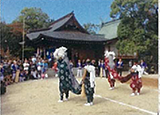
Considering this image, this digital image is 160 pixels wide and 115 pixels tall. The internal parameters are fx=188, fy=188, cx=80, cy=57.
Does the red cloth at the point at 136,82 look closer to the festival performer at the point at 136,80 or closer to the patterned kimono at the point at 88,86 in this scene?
the festival performer at the point at 136,80

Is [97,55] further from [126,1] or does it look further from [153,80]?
[153,80]

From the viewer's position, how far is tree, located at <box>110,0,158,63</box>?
1503cm

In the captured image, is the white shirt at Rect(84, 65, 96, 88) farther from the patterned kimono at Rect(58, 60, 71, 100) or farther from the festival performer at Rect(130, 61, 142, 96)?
the festival performer at Rect(130, 61, 142, 96)

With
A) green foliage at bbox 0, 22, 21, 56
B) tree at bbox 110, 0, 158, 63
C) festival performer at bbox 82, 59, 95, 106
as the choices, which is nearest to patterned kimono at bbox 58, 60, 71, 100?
festival performer at bbox 82, 59, 95, 106

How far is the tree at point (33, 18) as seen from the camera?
91.5 feet

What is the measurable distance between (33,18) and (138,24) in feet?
59.9

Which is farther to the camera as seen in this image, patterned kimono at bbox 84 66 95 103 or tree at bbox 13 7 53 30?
tree at bbox 13 7 53 30

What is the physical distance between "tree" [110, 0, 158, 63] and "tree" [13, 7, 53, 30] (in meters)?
15.3

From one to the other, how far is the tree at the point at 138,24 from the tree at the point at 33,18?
50.1 ft

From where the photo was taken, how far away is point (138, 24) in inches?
618

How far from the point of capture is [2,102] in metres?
6.65

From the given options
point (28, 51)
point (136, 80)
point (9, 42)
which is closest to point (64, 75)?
point (136, 80)

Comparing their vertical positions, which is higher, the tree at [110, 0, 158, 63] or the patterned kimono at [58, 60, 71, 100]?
the tree at [110, 0, 158, 63]

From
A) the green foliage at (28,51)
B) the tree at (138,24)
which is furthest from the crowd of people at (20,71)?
the tree at (138,24)
